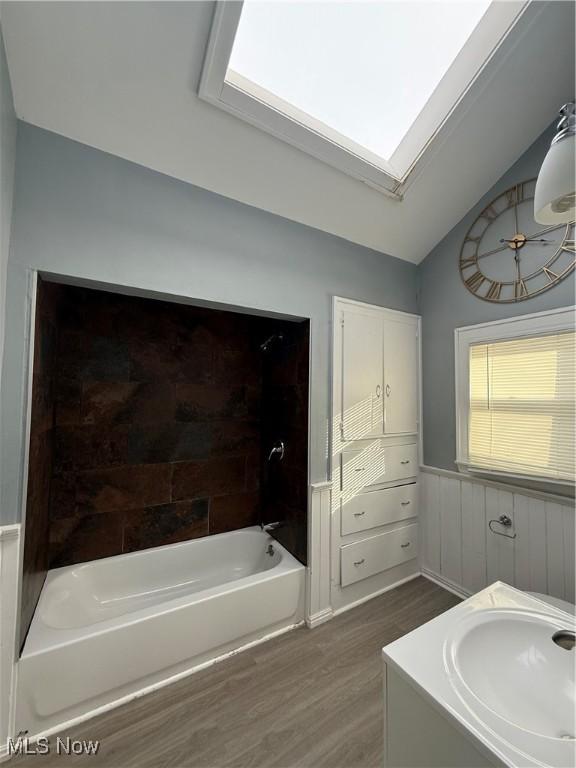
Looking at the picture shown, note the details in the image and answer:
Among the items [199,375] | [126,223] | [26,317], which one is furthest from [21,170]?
[199,375]

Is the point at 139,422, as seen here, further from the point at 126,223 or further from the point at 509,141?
the point at 509,141

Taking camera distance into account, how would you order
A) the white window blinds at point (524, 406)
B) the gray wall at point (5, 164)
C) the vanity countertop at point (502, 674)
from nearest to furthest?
the vanity countertop at point (502, 674) < the gray wall at point (5, 164) < the white window blinds at point (524, 406)

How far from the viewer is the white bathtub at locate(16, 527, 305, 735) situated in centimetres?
134

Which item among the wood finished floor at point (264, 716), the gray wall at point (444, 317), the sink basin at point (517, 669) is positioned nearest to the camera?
the sink basin at point (517, 669)

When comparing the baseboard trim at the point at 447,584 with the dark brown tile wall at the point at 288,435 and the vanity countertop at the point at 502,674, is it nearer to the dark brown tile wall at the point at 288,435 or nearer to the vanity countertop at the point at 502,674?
the dark brown tile wall at the point at 288,435

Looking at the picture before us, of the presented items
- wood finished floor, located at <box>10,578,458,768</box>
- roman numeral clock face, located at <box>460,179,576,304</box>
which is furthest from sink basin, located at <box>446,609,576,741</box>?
roman numeral clock face, located at <box>460,179,576,304</box>

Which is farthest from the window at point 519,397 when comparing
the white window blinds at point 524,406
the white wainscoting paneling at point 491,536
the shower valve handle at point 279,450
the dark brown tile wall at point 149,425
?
the dark brown tile wall at point 149,425

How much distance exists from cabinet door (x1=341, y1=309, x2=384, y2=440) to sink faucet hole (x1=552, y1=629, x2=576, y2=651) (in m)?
1.38

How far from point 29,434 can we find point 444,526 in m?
2.71

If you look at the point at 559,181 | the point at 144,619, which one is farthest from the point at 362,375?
the point at 144,619

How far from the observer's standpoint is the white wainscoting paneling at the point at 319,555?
1.98 m

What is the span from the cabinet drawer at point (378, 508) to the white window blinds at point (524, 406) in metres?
0.56

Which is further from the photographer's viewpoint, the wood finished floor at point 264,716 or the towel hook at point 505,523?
the towel hook at point 505,523

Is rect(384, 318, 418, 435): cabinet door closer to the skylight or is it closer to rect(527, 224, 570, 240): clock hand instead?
rect(527, 224, 570, 240): clock hand
